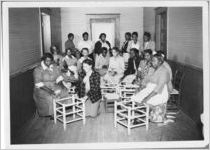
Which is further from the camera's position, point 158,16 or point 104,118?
point 104,118

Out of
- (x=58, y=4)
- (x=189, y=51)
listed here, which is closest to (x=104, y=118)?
(x=189, y=51)

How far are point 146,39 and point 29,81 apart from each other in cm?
131

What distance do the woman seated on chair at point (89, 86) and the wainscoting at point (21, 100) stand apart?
1.80 ft

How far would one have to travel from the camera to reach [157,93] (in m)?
3.13

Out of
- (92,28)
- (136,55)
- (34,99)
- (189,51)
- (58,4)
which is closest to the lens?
(58,4)

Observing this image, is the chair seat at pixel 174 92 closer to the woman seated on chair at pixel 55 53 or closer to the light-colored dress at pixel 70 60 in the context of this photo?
the light-colored dress at pixel 70 60

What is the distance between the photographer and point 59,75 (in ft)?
11.6

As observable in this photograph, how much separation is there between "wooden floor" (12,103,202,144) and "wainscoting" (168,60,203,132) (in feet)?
0.33

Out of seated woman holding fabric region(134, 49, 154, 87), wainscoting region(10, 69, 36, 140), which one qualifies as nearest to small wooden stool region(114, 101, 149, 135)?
seated woman holding fabric region(134, 49, 154, 87)

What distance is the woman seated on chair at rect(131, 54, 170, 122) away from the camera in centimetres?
312

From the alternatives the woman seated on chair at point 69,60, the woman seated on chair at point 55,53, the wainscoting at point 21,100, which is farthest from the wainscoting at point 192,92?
the wainscoting at point 21,100

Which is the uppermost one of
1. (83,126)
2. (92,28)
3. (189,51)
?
(92,28)

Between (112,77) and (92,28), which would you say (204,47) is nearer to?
(92,28)

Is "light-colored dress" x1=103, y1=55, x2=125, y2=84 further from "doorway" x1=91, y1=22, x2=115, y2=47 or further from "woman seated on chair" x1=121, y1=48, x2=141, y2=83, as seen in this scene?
"doorway" x1=91, y1=22, x2=115, y2=47
